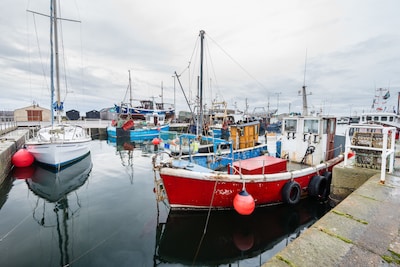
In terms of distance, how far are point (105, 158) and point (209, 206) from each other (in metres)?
11.8

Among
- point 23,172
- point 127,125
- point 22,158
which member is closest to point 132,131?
point 127,125

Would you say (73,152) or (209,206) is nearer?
(209,206)

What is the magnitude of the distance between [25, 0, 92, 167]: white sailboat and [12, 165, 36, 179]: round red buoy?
2.13 ft

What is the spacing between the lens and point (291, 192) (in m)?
6.77

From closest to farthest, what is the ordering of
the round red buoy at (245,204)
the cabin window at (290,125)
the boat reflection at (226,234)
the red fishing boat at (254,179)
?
the boat reflection at (226,234), the round red buoy at (245,204), the red fishing boat at (254,179), the cabin window at (290,125)

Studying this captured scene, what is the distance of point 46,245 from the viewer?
16.1 ft

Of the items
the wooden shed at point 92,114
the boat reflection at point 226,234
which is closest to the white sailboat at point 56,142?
the boat reflection at point 226,234

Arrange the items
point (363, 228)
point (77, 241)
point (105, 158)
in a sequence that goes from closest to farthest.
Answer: point (363, 228), point (77, 241), point (105, 158)

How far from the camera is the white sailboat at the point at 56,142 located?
11.0m

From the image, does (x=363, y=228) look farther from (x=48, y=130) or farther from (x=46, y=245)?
(x=48, y=130)

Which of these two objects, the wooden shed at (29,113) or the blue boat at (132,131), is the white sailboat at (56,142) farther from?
the wooden shed at (29,113)

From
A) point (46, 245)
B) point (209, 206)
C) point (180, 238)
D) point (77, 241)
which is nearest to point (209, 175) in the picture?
point (209, 206)

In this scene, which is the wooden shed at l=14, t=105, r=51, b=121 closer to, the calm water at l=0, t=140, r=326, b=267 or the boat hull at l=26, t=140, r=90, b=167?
the boat hull at l=26, t=140, r=90, b=167

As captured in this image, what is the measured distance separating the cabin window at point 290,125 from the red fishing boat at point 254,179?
0.11 meters
